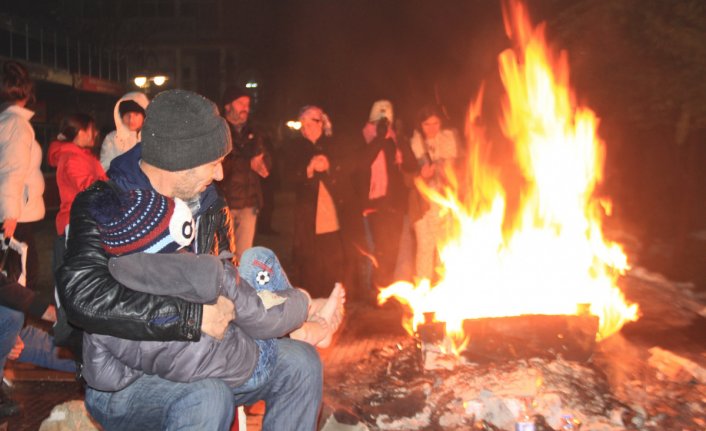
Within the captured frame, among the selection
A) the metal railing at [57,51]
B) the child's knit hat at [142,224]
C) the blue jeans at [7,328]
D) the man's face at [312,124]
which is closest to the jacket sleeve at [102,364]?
the child's knit hat at [142,224]

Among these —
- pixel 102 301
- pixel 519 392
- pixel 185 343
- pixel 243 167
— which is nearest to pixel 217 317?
pixel 185 343

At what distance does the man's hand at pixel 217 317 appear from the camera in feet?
8.81

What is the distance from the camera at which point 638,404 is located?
181 inches

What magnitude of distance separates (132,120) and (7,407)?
7.83 ft

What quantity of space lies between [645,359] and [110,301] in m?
4.53

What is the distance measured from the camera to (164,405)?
2.75m

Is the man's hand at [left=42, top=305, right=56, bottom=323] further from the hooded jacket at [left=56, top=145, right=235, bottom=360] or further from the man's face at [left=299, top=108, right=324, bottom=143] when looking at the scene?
the man's face at [left=299, top=108, right=324, bottom=143]

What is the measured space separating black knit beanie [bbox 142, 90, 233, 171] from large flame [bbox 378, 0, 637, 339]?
9.36ft

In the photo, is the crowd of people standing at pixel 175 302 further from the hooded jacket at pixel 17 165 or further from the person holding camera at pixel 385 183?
the person holding camera at pixel 385 183

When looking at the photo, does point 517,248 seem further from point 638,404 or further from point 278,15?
point 278,15

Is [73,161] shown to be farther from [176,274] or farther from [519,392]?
[519,392]

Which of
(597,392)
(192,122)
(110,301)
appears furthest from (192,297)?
(597,392)

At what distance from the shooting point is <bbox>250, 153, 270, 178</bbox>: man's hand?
23.6 ft

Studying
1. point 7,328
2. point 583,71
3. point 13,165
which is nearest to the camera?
point 7,328
